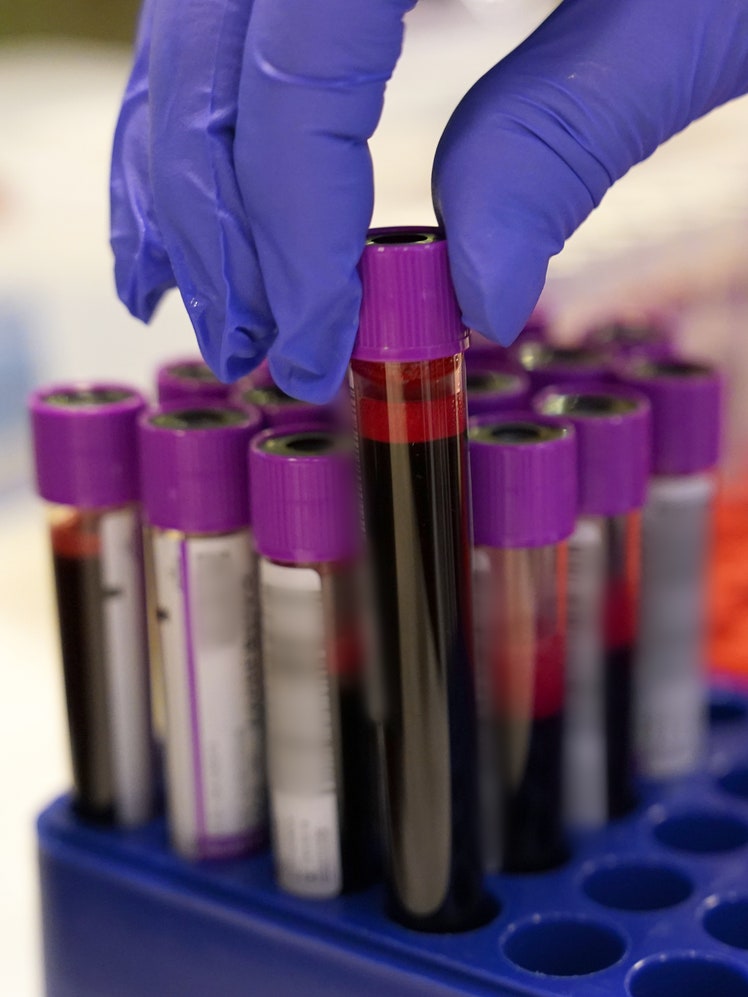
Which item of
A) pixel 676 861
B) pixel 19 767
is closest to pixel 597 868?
pixel 676 861

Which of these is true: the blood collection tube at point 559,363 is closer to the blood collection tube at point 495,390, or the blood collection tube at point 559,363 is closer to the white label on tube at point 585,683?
the blood collection tube at point 495,390

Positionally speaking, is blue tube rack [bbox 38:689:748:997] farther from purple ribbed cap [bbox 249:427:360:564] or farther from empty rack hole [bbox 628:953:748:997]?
purple ribbed cap [bbox 249:427:360:564]

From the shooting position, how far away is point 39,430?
0.69 meters

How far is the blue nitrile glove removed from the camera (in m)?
0.50

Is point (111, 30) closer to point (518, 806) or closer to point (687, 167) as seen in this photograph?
point (687, 167)

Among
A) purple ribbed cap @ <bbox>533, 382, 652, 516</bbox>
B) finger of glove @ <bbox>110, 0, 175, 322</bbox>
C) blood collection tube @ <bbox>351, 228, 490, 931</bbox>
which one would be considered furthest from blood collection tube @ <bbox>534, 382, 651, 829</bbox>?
finger of glove @ <bbox>110, 0, 175, 322</bbox>

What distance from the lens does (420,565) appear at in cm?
56

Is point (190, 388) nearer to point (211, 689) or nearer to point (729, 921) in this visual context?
point (211, 689)

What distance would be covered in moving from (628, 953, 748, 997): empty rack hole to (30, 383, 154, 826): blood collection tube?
0.93ft

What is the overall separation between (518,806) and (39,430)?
12.5 inches

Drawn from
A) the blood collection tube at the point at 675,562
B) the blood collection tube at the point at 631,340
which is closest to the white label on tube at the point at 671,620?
the blood collection tube at the point at 675,562

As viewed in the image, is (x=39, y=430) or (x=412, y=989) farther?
(x=39, y=430)

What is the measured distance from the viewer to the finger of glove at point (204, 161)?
0.54 m

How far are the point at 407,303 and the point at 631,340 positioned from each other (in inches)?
15.4
